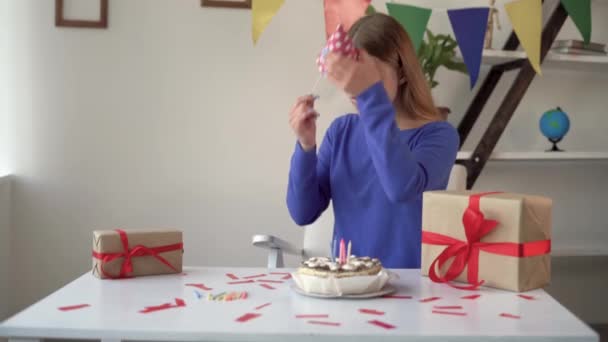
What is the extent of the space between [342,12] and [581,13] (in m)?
0.84

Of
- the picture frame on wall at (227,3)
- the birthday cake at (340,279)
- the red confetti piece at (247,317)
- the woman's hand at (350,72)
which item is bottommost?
the red confetti piece at (247,317)

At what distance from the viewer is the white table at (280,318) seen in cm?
78

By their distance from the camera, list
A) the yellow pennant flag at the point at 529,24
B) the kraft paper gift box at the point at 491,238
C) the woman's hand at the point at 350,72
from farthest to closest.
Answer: the yellow pennant flag at the point at 529,24, the woman's hand at the point at 350,72, the kraft paper gift box at the point at 491,238

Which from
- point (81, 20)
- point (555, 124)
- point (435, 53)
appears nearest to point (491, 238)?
point (435, 53)

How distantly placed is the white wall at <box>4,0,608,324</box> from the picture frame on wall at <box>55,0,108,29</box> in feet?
0.08

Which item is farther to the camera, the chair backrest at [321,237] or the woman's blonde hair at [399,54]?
the chair backrest at [321,237]

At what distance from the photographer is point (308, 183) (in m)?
1.41

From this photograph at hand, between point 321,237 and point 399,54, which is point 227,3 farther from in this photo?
point 399,54

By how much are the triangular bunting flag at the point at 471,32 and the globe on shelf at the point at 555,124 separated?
39cm

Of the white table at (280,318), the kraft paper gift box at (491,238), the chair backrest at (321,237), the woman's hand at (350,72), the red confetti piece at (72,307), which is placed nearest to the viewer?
the white table at (280,318)

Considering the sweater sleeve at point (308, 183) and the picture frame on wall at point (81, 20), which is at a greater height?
the picture frame on wall at point (81, 20)

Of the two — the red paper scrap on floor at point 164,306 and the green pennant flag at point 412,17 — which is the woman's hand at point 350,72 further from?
the green pennant flag at point 412,17

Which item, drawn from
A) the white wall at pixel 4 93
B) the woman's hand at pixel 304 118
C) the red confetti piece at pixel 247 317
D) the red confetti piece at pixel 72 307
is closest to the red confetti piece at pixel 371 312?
the red confetti piece at pixel 247 317

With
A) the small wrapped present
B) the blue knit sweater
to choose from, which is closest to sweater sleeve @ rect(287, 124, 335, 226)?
the blue knit sweater
